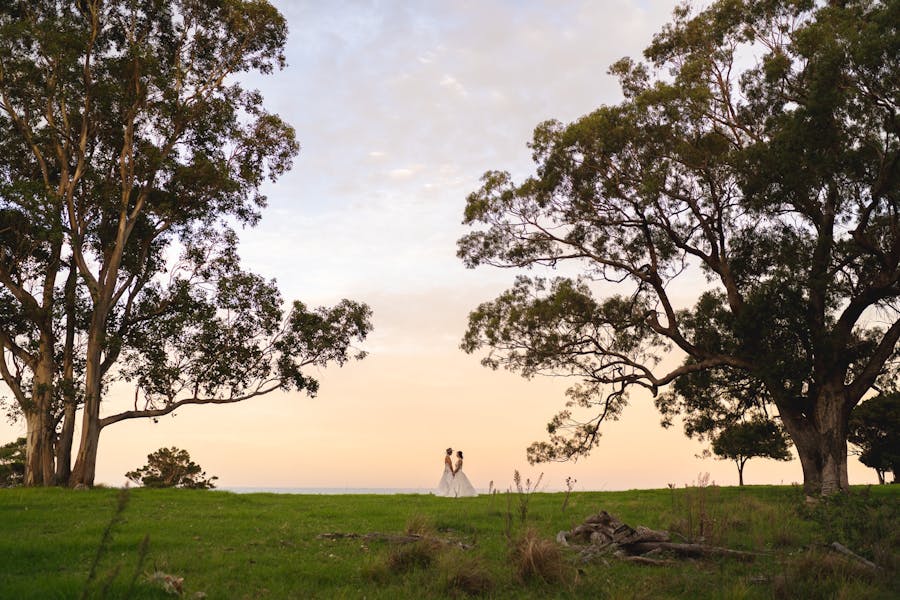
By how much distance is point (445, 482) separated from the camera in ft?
88.9

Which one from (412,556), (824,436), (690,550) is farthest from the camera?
(824,436)

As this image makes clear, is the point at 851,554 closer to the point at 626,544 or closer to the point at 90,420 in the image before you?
the point at 626,544

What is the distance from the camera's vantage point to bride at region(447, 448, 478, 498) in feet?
86.7

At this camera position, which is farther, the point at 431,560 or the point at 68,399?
the point at 68,399

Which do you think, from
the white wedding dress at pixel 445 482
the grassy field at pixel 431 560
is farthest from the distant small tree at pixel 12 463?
the grassy field at pixel 431 560

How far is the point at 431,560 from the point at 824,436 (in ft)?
58.2

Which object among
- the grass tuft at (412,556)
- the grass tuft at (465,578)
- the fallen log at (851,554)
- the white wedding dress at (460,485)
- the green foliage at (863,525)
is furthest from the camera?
the white wedding dress at (460,485)

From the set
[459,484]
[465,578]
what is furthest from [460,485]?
[465,578]

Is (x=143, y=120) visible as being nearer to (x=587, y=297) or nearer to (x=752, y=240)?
(x=587, y=297)

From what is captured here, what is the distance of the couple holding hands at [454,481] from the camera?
86.8 ft

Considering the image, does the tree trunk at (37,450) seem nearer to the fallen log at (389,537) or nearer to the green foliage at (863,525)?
the fallen log at (389,537)

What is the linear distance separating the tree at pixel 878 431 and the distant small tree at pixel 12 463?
1795 inches

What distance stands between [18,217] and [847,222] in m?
29.4

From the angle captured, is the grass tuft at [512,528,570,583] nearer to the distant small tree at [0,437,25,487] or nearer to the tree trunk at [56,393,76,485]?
the tree trunk at [56,393,76,485]
